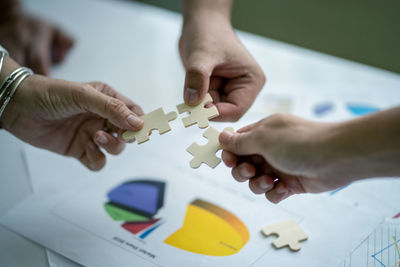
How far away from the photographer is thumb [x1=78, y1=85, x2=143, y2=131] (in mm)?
1210

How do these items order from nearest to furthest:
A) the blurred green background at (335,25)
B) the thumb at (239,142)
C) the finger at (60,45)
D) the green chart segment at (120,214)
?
the thumb at (239,142), the green chart segment at (120,214), the finger at (60,45), the blurred green background at (335,25)

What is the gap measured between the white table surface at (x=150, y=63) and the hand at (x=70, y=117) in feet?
0.64

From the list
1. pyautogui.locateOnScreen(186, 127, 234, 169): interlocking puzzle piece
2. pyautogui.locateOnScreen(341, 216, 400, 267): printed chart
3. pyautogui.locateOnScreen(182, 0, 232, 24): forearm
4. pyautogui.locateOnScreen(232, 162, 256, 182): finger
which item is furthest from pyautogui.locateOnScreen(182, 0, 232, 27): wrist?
pyautogui.locateOnScreen(341, 216, 400, 267): printed chart

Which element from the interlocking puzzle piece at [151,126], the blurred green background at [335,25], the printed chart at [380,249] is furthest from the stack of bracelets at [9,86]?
the blurred green background at [335,25]

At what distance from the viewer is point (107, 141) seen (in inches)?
52.9

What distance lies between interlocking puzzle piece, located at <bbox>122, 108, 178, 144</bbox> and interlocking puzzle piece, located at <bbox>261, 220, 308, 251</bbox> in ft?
1.51

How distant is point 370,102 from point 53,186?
1452mm

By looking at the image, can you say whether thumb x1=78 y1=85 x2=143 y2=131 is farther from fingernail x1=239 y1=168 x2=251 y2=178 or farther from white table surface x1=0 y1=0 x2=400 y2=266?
white table surface x1=0 y1=0 x2=400 y2=266

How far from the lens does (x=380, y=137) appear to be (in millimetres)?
896

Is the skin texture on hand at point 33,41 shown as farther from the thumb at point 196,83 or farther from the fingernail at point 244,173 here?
the fingernail at point 244,173

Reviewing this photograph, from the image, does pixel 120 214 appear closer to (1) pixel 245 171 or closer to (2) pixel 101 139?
(2) pixel 101 139

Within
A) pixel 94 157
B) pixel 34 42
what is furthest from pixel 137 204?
pixel 34 42

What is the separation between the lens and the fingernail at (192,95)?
4.16ft

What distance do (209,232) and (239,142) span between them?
0.33m
